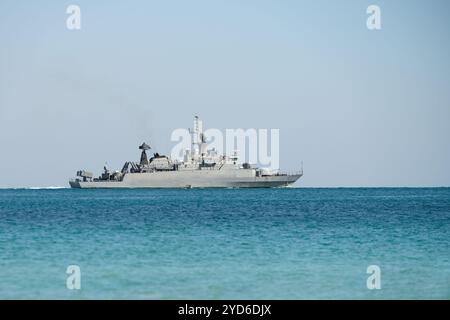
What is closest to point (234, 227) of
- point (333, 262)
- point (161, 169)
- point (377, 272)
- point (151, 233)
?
point (151, 233)

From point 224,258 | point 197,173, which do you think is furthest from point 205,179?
point 224,258

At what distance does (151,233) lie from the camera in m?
40.5

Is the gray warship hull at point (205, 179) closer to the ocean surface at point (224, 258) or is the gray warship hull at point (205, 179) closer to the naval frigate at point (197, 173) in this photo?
the naval frigate at point (197, 173)

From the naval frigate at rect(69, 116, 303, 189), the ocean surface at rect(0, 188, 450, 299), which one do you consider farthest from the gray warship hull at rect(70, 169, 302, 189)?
the ocean surface at rect(0, 188, 450, 299)

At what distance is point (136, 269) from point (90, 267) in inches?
71.6

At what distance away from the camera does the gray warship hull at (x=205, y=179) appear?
5413 inches

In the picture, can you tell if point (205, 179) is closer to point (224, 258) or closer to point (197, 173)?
point (197, 173)

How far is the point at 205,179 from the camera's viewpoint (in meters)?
138

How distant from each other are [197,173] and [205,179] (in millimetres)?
1687

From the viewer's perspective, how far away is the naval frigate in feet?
451

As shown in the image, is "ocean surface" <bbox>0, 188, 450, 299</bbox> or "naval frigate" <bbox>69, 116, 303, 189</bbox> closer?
"ocean surface" <bbox>0, 188, 450, 299</bbox>

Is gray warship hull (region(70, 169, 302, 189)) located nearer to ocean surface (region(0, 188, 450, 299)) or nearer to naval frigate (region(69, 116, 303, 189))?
naval frigate (region(69, 116, 303, 189))
